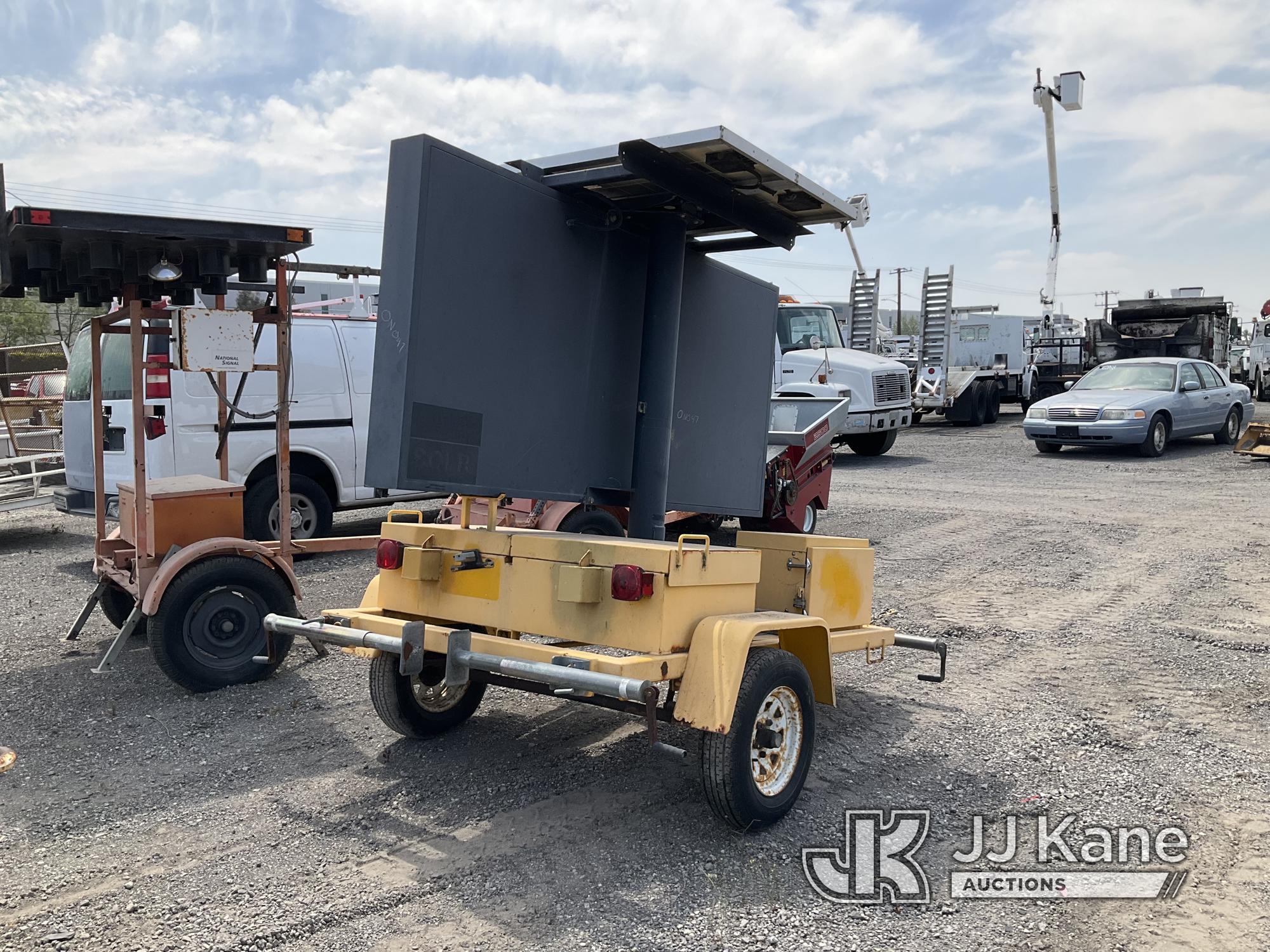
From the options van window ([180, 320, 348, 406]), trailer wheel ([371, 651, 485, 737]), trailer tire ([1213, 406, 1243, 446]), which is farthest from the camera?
trailer tire ([1213, 406, 1243, 446])

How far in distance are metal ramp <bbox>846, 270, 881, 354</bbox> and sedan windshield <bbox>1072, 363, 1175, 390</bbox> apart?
15.3 ft

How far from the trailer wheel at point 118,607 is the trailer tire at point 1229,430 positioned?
60.3 ft

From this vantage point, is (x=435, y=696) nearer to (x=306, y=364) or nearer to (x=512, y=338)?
(x=512, y=338)

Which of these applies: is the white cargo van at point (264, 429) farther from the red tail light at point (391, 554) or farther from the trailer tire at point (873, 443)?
the trailer tire at point (873, 443)

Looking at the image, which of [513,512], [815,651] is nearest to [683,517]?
[513,512]

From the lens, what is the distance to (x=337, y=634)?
13.8 ft

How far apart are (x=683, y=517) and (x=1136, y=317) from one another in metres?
20.6

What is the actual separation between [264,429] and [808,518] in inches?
211

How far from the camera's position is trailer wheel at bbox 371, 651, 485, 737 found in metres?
4.70

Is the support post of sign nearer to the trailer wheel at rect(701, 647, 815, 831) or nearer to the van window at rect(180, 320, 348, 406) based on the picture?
the trailer wheel at rect(701, 647, 815, 831)

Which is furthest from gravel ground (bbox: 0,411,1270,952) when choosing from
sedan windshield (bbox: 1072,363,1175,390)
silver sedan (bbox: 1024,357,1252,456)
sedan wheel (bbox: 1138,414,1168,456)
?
sedan windshield (bbox: 1072,363,1175,390)

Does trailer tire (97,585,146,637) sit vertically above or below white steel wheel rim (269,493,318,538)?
below

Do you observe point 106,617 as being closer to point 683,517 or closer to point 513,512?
point 513,512

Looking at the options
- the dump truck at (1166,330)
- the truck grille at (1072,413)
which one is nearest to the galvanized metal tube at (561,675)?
the truck grille at (1072,413)
